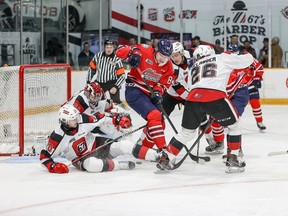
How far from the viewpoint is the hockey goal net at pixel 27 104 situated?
220 inches

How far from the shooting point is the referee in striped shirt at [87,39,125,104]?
7051 mm

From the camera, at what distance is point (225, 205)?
12.3ft

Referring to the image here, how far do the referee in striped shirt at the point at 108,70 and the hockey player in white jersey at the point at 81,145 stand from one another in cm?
197

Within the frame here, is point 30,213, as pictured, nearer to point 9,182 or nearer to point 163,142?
point 9,182

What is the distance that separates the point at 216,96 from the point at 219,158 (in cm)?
92

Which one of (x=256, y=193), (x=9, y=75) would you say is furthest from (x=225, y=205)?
(x=9, y=75)

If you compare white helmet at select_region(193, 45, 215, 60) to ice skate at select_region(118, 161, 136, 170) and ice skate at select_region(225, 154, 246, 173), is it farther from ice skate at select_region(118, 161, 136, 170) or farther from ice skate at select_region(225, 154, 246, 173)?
ice skate at select_region(118, 161, 136, 170)

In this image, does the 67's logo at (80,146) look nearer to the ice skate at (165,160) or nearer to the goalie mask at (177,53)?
the ice skate at (165,160)

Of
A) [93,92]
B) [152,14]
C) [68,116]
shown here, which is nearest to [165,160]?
[68,116]

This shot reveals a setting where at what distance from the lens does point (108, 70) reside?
727 centimetres

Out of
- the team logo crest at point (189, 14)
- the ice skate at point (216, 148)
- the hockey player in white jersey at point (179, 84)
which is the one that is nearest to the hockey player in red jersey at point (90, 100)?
the hockey player in white jersey at point (179, 84)

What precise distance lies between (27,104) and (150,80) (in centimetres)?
107

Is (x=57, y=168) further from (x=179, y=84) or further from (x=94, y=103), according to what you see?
(x=179, y=84)

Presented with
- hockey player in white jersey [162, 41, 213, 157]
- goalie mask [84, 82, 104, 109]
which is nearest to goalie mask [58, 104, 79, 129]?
goalie mask [84, 82, 104, 109]
